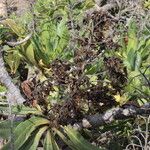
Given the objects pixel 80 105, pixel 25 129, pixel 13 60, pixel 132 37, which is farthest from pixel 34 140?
pixel 132 37

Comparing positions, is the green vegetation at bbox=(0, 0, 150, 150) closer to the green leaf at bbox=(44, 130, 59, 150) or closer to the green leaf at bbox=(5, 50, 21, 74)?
the green leaf at bbox=(44, 130, 59, 150)

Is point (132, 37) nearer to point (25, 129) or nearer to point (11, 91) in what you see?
point (11, 91)

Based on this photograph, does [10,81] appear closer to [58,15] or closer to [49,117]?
[49,117]

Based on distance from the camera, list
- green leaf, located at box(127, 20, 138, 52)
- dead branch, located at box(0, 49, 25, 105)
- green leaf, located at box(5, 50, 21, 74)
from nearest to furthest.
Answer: dead branch, located at box(0, 49, 25, 105) → green leaf, located at box(5, 50, 21, 74) → green leaf, located at box(127, 20, 138, 52)

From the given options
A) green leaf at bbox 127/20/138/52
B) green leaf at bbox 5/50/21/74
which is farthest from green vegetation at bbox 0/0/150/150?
green leaf at bbox 127/20/138/52

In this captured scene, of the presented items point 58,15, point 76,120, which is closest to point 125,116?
point 76,120

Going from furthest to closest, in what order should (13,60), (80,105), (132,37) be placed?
(132,37) → (13,60) → (80,105)

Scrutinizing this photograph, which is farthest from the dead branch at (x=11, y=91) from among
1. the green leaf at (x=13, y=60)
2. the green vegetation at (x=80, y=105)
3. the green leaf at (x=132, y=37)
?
the green leaf at (x=132, y=37)
